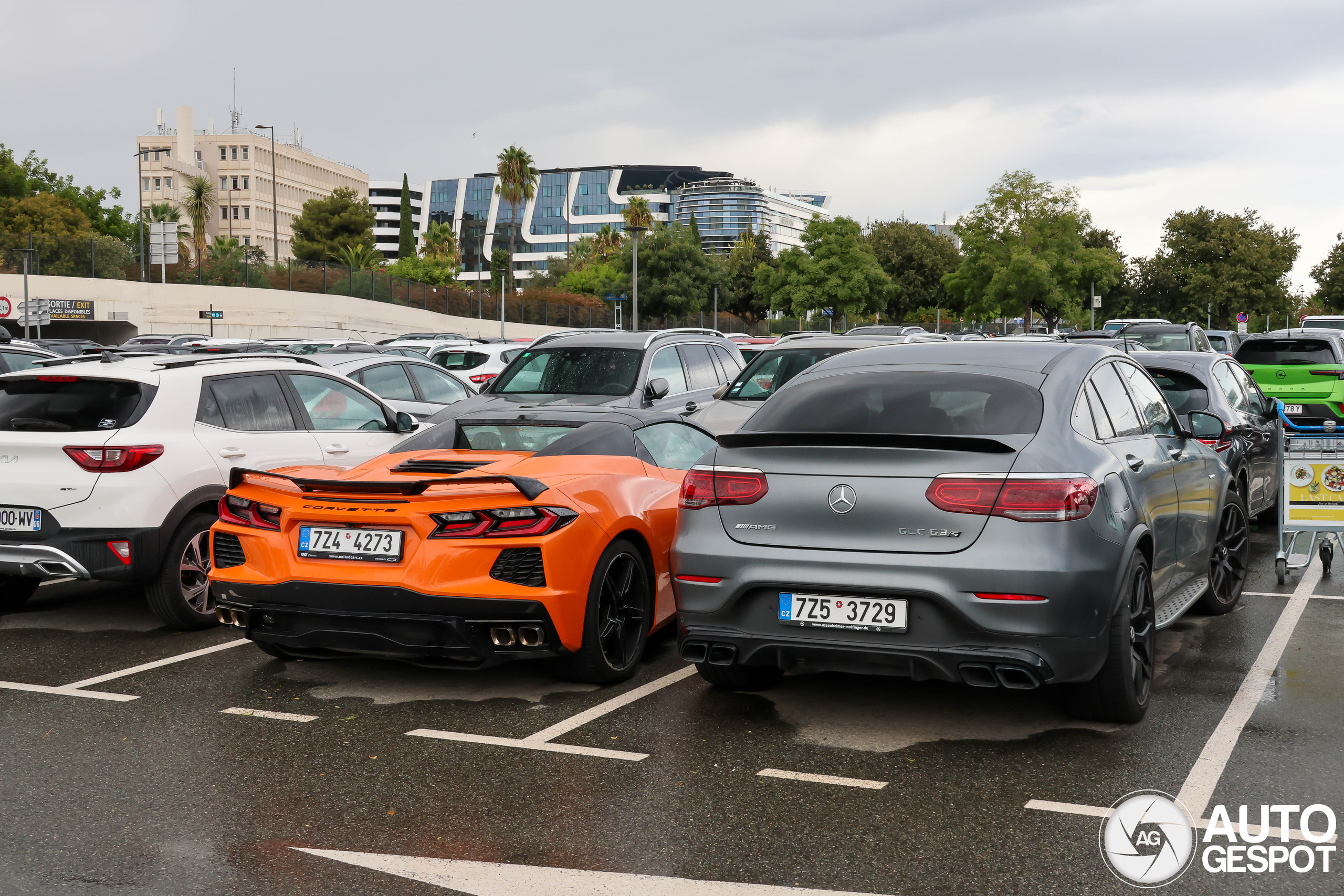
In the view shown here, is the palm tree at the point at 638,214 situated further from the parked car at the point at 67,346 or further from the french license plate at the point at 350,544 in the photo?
the french license plate at the point at 350,544

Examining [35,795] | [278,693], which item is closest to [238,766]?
[35,795]

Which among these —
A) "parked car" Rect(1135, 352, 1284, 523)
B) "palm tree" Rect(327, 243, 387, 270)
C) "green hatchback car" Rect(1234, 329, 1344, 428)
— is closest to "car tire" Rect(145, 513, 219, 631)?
"parked car" Rect(1135, 352, 1284, 523)

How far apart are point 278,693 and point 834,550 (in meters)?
2.89

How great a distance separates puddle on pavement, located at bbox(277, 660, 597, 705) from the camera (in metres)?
5.98

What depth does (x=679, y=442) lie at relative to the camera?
717cm

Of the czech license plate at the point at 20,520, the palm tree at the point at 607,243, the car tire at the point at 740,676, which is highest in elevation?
→ the palm tree at the point at 607,243

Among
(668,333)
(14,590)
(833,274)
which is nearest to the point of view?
(14,590)

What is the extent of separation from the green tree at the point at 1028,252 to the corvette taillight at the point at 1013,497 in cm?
5831

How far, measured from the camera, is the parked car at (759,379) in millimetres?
12031

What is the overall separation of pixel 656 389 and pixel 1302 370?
260 inches

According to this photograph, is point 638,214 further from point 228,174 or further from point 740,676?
point 740,676

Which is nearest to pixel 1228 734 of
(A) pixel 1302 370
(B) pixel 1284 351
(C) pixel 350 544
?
(C) pixel 350 544

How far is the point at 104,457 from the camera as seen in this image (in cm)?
695

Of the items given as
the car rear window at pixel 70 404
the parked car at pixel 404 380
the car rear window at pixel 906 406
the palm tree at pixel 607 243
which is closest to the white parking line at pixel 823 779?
the car rear window at pixel 906 406
